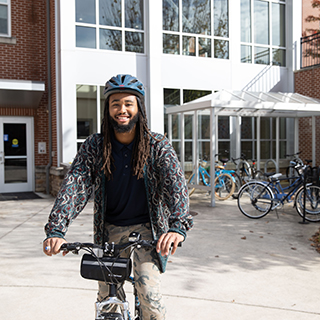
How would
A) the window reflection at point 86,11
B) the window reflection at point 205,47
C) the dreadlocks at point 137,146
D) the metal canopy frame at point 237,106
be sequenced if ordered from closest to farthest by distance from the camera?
1. the dreadlocks at point 137,146
2. the metal canopy frame at point 237,106
3. the window reflection at point 86,11
4. the window reflection at point 205,47

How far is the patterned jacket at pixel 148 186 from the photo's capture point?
2.19 m

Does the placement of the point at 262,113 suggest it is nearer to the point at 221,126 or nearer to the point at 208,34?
the point at 221,126

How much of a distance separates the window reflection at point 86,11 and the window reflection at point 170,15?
7.62 feet

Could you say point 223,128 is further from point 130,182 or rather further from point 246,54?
point 130,182

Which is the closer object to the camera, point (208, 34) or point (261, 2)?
point (208, 34)

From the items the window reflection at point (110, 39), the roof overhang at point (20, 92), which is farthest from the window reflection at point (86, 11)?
the roof overhang at point (20, 92)

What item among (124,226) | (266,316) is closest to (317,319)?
(266,316)

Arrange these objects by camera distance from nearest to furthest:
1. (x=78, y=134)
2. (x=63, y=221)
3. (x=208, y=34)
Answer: (x=63, y=221)
(x=78, y=134)
(x=208, y=34)

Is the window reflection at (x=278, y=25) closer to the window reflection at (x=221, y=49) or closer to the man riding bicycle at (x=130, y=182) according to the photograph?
the window reflection at (x=221, y=49)

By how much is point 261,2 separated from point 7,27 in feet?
28.5

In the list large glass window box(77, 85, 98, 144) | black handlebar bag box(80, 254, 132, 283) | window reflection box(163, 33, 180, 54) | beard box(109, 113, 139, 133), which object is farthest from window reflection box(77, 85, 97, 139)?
black handlebar bag box(80, 254, 132, 283)

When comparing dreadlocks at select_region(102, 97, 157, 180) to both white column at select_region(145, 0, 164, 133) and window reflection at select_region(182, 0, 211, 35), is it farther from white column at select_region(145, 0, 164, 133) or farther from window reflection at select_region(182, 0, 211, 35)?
window reflection at select_region(182, 0, 211, 35)

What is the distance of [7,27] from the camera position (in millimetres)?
12109

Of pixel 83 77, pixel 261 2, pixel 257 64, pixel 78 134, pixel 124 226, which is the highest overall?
pixel 261 2
